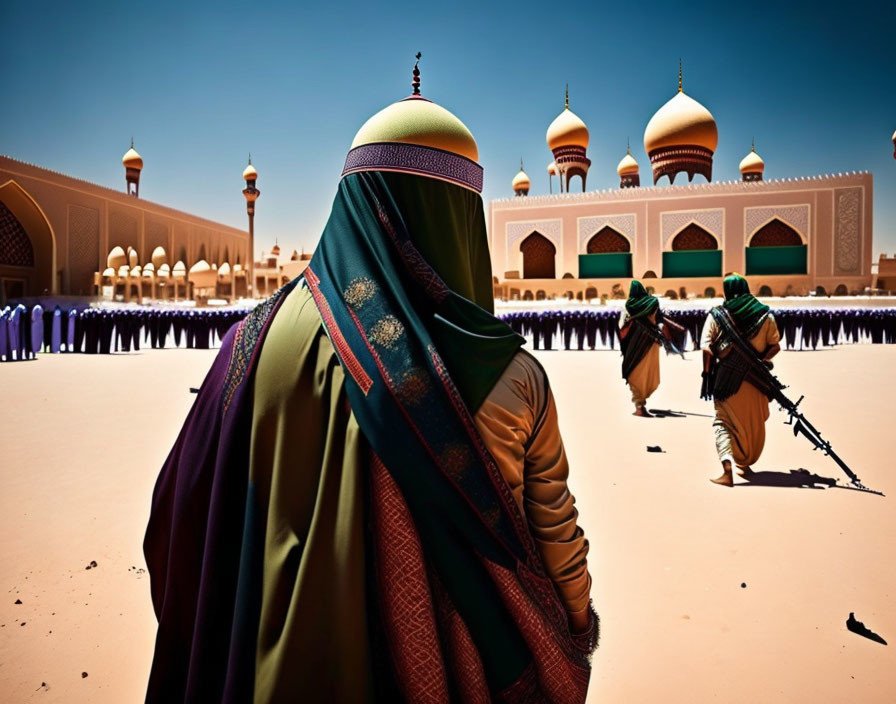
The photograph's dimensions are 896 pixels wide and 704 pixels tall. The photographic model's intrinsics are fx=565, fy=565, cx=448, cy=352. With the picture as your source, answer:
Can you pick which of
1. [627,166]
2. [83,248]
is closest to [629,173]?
[627,166]

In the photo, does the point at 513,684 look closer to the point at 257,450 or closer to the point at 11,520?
the point at 257,450

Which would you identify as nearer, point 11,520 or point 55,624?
point 55,624

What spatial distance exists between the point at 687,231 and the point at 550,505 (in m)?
24.9

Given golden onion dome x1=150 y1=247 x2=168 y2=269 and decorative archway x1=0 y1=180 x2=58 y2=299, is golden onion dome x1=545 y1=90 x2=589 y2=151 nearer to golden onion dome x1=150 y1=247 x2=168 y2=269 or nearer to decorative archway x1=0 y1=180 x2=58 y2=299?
golden onion dome x1=150 y1=247 x2=168 y2=269

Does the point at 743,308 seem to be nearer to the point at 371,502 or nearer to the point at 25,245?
the point at 371,502

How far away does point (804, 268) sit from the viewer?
22156 millimetres

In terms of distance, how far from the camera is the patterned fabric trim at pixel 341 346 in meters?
0.89

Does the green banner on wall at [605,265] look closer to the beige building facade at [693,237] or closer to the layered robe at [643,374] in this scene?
the beige building facade at [693,237]

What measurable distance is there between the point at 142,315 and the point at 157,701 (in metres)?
14.8

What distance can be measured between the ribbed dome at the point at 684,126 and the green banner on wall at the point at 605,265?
5270 millimetres

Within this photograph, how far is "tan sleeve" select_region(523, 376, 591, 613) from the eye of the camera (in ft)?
3.41

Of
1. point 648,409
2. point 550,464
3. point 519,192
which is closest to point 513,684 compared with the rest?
point 550,464

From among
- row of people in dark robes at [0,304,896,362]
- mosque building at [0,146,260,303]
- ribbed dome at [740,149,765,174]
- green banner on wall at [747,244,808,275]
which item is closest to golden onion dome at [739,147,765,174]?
ribbed dome at [740,149,765,174]

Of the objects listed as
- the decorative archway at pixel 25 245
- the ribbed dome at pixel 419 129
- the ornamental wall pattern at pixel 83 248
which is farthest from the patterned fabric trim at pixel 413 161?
the ornamental wall pattern at pixel 83 248
